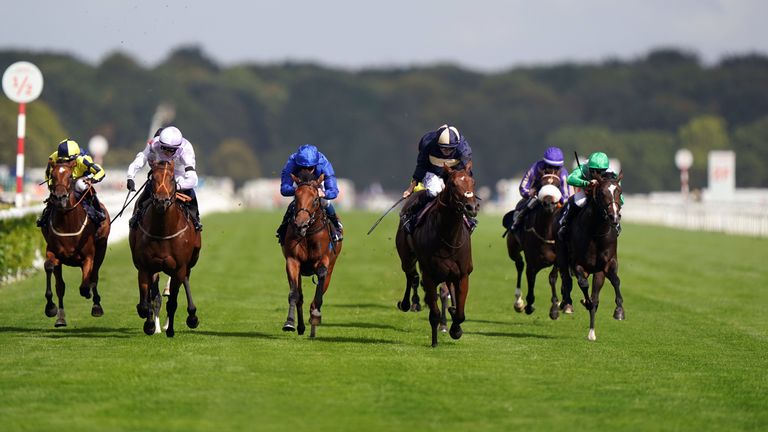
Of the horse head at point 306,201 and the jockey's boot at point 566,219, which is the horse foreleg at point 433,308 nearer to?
the horse head at point 306,201

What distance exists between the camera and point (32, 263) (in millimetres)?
24031

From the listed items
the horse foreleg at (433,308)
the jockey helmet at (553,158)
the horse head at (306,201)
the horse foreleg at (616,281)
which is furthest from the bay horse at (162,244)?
the jockey helmet at (553,158)

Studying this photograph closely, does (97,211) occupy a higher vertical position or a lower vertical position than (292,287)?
higher

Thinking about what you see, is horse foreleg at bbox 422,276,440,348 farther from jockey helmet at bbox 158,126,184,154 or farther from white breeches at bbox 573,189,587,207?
jockey helmet at bbox 158,126,184,154

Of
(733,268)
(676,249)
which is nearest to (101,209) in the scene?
(733,268)

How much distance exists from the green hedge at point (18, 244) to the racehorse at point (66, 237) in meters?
5.96

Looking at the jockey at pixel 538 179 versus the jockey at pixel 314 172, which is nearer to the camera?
the jockey at pixel 314 172

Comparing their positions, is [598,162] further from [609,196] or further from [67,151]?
[67,151]

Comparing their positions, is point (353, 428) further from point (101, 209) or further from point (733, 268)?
point (733, 268)

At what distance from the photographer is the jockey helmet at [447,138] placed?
14.8m

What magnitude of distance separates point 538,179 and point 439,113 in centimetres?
16063

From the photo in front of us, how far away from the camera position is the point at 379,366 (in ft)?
40.3

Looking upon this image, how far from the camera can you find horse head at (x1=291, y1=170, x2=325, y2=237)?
14.1m

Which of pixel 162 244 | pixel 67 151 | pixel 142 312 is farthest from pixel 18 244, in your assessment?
pixel 162 244
